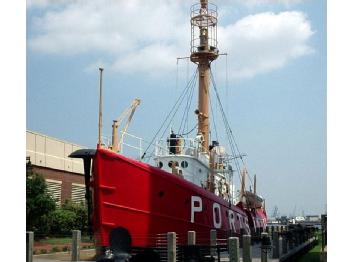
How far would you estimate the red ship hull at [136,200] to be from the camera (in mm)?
10984

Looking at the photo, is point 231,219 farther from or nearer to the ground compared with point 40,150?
nearer to the ground

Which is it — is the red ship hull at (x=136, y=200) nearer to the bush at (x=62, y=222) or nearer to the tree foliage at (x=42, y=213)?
the tree foliage at (x=42, y=213)

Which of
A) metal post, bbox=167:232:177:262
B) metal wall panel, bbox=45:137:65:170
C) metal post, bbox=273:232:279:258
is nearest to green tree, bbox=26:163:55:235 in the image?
metal wall panel, bbox=45:137:65:170

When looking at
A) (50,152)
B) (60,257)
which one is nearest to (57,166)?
(50,152)

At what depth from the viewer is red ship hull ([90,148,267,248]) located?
11.0m

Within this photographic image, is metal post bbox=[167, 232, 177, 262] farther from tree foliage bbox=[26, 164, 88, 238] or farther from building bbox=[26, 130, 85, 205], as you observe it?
building bbox=[26, 130, 85, 205]

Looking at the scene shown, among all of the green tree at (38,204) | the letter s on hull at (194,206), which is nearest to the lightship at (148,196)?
the letter s on hull at (194,206)

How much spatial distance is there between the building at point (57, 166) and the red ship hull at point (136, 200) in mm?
13646

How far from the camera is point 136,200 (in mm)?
11180

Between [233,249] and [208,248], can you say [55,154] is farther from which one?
[233,249]

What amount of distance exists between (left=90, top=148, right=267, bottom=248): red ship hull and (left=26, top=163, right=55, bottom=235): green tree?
788 centimetres

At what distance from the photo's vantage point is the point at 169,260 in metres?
8.87

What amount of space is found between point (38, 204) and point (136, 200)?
8.83 m
